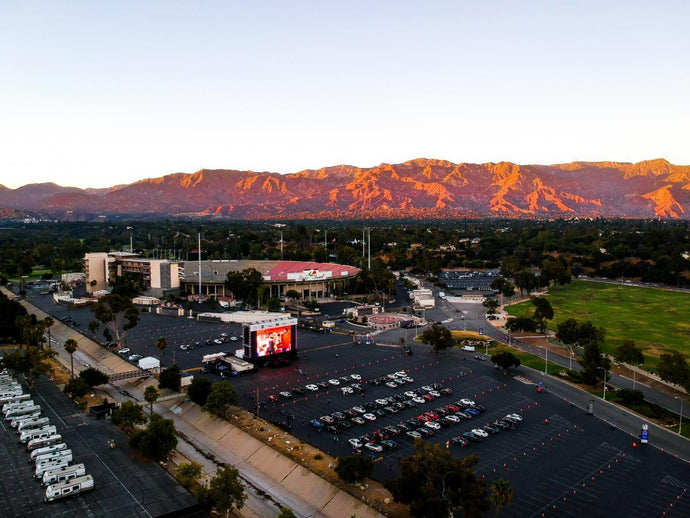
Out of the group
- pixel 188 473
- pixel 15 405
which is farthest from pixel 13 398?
pixel 188 473

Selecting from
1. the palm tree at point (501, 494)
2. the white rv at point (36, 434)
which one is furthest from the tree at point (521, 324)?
the white rv at point (36, 434)

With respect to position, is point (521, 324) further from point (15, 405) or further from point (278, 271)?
point (15, 405)

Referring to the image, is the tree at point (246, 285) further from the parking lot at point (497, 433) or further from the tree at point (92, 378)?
the tree at point (92, 378)

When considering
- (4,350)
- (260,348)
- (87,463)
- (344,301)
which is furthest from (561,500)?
(344,301)

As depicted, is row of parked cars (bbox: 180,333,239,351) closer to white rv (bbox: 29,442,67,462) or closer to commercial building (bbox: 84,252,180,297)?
white rv (bbox: 29,442,67,462)

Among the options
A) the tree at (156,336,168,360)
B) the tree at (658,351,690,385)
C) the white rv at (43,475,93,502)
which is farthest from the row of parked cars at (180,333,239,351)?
the tree at (658,351,690,385)
